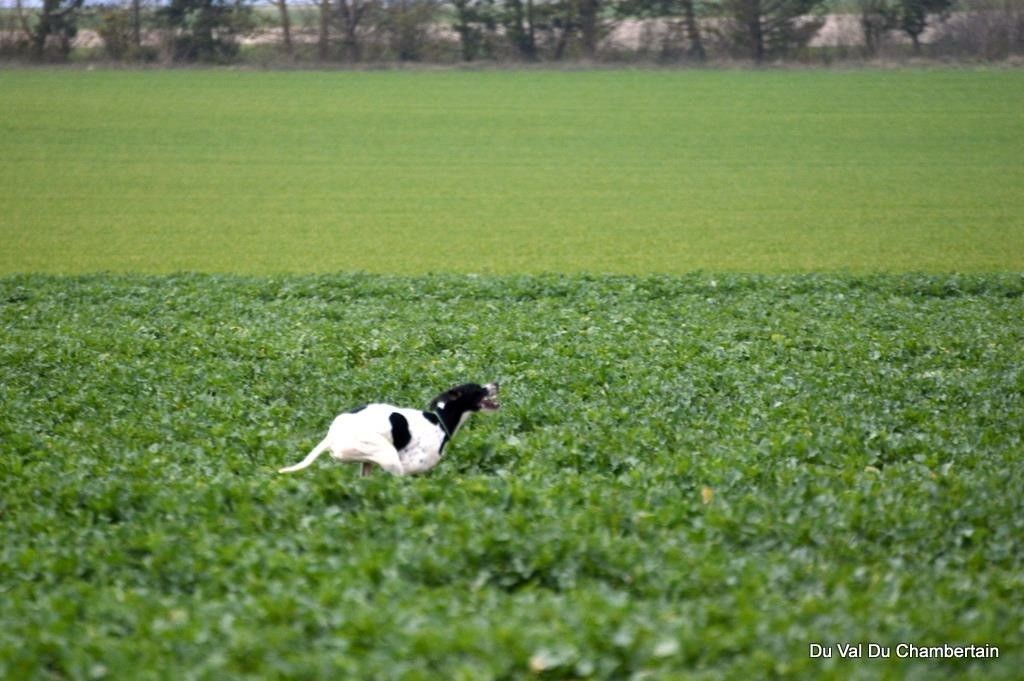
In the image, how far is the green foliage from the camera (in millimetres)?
5711

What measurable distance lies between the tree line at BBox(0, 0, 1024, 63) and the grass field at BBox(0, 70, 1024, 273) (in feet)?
14.3

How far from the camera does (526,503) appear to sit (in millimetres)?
8141

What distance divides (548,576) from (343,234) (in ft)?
85.8

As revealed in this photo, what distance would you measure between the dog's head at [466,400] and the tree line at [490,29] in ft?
192

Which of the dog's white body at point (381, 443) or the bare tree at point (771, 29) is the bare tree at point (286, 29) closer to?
the bare tree at point (771, 29)

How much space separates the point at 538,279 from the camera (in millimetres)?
20766

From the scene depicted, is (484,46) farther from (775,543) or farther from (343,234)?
(775,543)

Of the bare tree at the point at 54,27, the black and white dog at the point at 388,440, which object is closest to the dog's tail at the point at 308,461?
the black and white dog at the point at 388,440

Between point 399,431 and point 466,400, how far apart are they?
0.81 meters

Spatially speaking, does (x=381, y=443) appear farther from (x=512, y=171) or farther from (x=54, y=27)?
(x=54, y=27)

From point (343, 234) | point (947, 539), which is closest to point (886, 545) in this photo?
point (947, 539)

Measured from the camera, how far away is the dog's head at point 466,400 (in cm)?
968

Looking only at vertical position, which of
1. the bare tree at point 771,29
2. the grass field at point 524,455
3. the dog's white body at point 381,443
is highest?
the bare tree at point 771,29

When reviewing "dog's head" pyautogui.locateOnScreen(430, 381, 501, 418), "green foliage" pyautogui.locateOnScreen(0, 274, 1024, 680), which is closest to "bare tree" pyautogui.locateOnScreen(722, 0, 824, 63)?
"green foliage" pyautogui.locateOnScreen(0, 274, 1024, 680)
